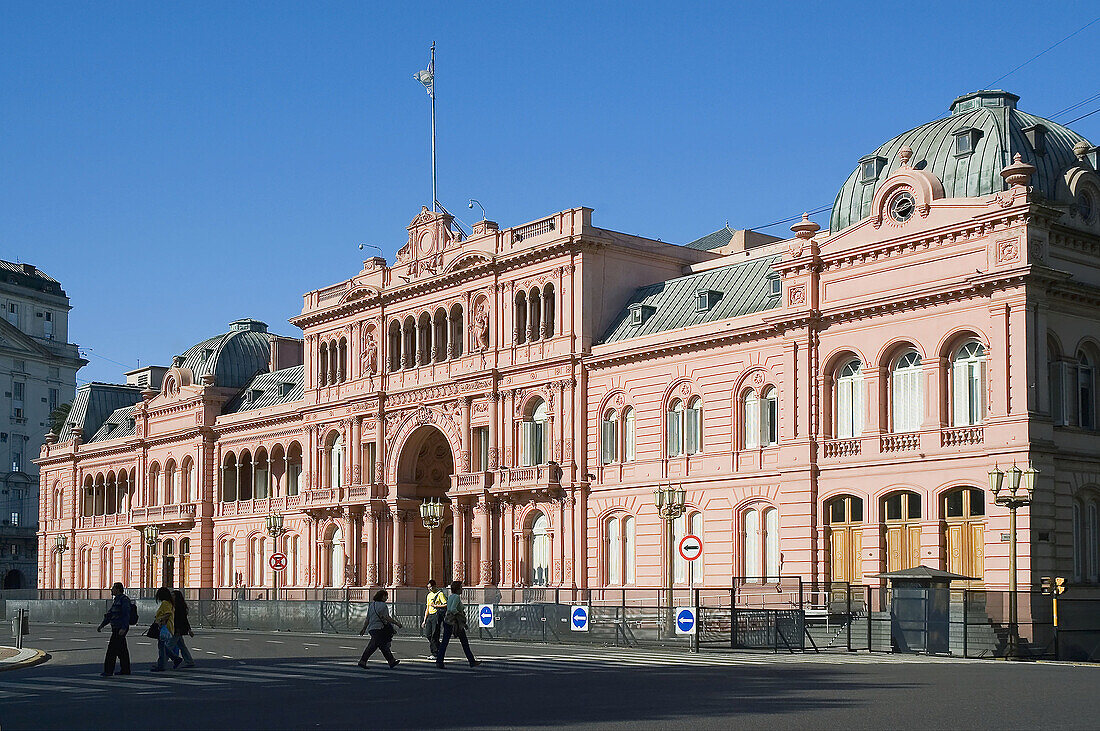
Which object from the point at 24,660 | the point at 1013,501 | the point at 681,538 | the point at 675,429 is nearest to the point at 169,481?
the point at 675,429

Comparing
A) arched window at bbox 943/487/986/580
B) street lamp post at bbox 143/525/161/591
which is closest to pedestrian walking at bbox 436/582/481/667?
arched window at bbox 943/487/986/580

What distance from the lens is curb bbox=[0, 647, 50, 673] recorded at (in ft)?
119

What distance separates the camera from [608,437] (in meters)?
61.5

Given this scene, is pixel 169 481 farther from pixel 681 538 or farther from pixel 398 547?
pixel 681 538

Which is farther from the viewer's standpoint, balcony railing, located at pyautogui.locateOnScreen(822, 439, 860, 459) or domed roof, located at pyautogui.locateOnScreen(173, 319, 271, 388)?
domed roof, located at pyautogui.locateOnScreen(173, 319, 271, 388)

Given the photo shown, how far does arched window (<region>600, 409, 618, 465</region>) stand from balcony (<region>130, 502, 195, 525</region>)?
36.1 m

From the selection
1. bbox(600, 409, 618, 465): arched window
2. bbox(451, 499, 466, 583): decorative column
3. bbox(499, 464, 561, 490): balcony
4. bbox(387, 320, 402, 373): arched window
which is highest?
bbox(387, 320, 402, 373): arched window

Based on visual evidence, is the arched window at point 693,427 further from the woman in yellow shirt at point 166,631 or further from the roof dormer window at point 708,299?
the woman in yellow shirt at point 166,631

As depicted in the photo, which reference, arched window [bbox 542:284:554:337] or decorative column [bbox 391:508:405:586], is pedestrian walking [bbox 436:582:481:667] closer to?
arched window [bbox 542:284:554:337]

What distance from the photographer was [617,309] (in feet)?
210

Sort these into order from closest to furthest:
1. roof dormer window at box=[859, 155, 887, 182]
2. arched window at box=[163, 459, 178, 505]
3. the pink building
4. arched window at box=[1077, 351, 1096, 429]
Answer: the pink building < arched window at box=[1077, 351, 1096, 429] < roof dormer window at box=[859, 155, 887, 182] < arched window at box=[163, 459, 178, 505]

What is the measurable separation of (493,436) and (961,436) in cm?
2448

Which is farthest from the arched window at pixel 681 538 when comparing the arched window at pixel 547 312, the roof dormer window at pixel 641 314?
the arched window at pixel 547 312

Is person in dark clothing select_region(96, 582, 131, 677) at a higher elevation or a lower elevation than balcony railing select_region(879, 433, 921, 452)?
lower
